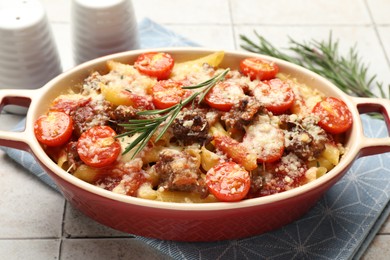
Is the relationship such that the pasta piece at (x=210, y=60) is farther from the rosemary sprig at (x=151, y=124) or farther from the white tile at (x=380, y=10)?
the white tile at (x=380, y=10)

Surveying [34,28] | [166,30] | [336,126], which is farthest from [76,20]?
[336,126]

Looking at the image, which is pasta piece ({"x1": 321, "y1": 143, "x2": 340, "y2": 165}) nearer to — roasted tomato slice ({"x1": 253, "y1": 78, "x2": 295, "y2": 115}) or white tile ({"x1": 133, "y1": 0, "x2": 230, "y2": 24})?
roasted tomato slice ({"x1": 253, "y1": 78, "x2": 295, "y2": 115})

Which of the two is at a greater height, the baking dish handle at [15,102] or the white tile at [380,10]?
the baking dish handle at [15,102]

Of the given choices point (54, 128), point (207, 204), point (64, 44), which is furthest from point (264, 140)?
point (64, 44)

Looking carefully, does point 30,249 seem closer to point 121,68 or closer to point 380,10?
point 121,68

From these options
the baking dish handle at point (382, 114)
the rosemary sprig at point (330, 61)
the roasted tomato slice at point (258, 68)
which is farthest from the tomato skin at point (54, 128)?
the rosemary sprig at point (330, 61)

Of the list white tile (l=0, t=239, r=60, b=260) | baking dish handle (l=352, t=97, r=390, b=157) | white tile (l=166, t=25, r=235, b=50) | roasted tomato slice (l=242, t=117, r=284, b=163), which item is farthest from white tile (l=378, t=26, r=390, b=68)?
white tile (l=0, t=239, r=60, b=260)
